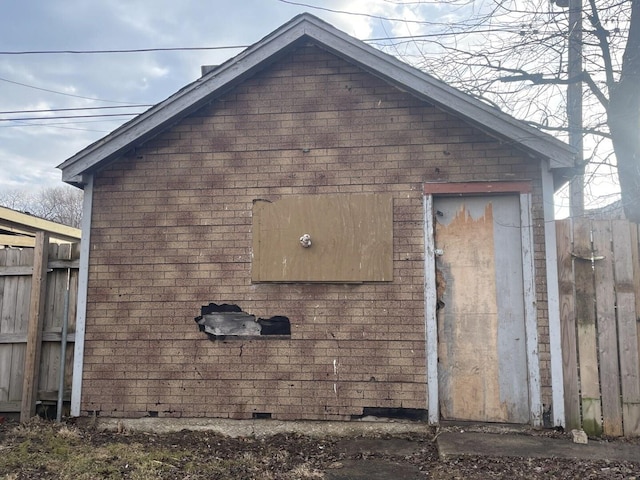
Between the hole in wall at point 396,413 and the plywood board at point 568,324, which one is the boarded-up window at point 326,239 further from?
the plywood board at point 568,324

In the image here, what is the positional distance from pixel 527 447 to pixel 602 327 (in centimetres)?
149

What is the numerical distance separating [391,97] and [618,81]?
373 centimetres

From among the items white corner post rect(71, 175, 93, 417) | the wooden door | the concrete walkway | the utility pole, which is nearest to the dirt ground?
the concrete walkway

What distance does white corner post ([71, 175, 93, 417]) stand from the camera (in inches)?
237

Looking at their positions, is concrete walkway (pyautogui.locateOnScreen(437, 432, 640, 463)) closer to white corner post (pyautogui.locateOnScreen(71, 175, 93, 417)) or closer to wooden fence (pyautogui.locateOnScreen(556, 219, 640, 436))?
wooden fence (pyautogui.locateOnScreen(556, 219, 640, 436))

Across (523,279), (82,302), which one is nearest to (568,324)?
(523,279)

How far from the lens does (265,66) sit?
20.5 ft

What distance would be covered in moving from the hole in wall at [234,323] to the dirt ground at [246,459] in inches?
43.2

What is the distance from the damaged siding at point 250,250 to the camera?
→ 5738mm

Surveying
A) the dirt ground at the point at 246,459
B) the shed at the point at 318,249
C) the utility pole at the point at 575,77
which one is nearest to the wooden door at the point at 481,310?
the shed at the point at 318,249

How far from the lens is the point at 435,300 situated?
18.7 ft

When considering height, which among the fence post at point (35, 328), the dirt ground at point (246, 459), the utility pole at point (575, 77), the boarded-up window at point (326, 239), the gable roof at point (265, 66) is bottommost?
the dirt ground at point (246, 459)

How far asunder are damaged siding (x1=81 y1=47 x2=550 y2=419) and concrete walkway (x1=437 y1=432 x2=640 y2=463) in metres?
0.66

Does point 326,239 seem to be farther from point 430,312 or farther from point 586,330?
point 586,330
